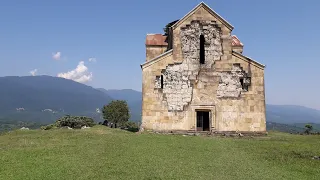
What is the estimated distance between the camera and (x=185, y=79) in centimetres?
2858

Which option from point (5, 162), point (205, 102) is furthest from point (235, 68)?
point (5, 162)

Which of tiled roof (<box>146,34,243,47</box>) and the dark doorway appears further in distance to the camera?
tiled roof (<box>146,34,243,47</box>)

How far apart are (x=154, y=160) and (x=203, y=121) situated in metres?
14.4

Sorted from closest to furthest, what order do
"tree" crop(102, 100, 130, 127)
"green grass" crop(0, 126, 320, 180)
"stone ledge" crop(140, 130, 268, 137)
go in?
"green grass" crop(0, 126, 320, 180)
"stone ledge" crop(140, 130, 268, 137)
"tree" crop(102, 100, 130, 127)

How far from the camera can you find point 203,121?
95.8ft

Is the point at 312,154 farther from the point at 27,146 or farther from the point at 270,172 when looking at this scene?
the point at 27,146

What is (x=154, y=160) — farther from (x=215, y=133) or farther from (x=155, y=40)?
(x=155, y=40)

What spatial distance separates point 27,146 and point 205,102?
15.9 metres

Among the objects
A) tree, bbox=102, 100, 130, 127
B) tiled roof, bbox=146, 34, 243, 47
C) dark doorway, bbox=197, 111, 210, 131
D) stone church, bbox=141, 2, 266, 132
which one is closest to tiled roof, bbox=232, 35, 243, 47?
tiled roof, bbox=146, 34, 243, 47

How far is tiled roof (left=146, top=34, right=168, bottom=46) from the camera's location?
36.5 meters

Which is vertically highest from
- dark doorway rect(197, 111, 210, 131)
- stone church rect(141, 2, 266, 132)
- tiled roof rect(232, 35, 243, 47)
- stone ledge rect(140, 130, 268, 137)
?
tiled roof rect(232, 35, 243, 47)

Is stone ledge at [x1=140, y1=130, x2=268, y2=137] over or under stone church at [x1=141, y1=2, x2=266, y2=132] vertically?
under

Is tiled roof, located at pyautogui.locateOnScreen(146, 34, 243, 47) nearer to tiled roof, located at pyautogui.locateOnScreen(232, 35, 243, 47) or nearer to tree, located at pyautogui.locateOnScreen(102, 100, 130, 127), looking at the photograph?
tiled roof, located at pyautogui.locateOnScreen(232, 35, 243, 47)

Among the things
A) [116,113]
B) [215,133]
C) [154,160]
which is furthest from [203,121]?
[116,113]
